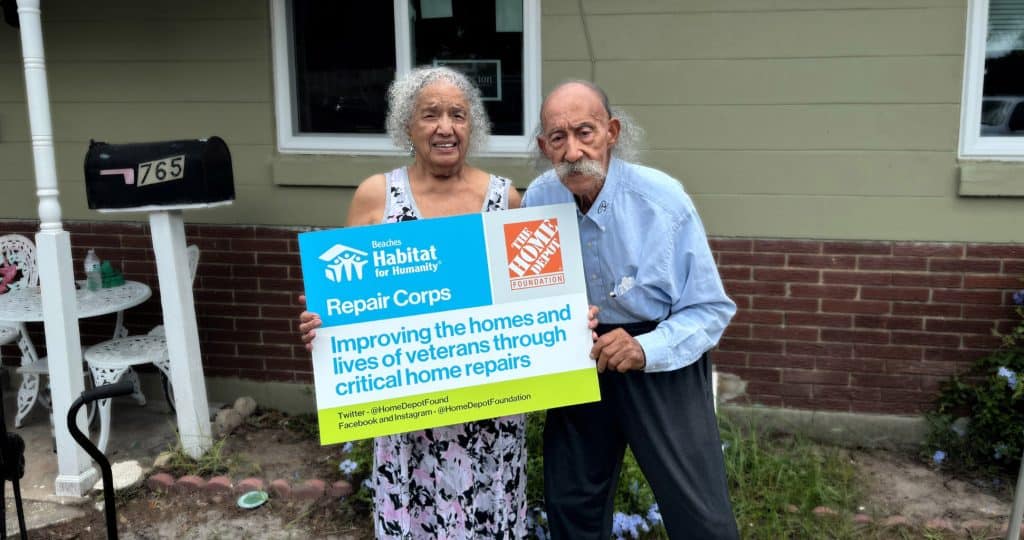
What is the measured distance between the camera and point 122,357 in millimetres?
4188

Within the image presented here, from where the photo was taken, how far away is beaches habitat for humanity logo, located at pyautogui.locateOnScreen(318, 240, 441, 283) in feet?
7.40

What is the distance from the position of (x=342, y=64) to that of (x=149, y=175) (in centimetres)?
128

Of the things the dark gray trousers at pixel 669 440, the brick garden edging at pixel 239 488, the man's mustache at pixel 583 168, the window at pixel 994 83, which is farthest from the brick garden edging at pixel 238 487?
the window at pixel 994 83

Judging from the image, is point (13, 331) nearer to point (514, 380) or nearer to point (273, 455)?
point (273, 455)

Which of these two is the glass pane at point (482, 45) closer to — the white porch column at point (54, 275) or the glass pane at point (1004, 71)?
the white porch column at point (54, 275)

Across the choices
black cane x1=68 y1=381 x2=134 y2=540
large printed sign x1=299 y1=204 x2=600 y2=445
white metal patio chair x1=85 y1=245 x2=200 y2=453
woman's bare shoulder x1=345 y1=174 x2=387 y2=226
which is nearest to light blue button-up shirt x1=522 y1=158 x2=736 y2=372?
large printed sign x1=299 y1=204 x2=600 y2=445

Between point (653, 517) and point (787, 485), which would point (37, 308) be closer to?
point (653, 517)

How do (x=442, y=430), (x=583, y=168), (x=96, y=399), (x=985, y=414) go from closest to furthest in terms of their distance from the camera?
1. (x=96, y=399)
2. (x=583, y=168)
3. (x=442, y=430)
4. (x=985, y=414)

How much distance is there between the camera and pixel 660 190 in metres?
2.17

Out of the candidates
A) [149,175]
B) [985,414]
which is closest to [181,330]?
[149,175]

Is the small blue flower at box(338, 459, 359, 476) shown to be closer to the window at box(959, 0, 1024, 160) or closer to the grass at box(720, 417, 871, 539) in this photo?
the grass at box(720, 417, 871, 539)

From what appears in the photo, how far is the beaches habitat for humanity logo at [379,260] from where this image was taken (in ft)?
7.40

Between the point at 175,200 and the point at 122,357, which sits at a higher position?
the point at 175,200

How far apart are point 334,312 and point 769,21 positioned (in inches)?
108
